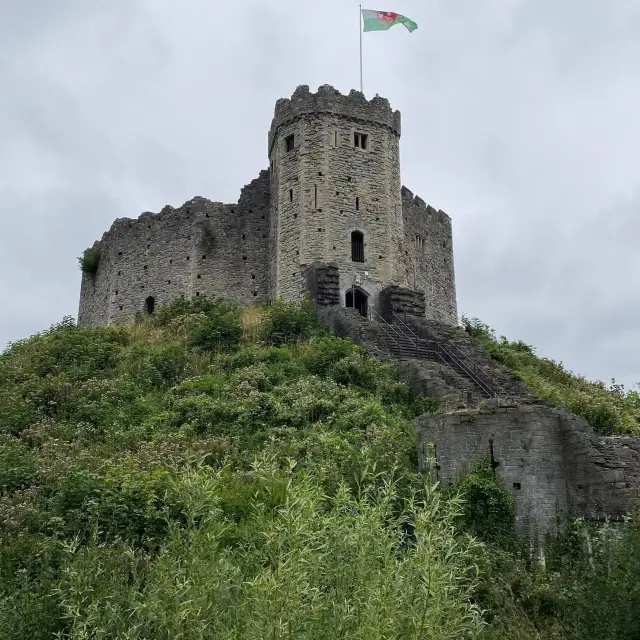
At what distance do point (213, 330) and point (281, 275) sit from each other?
21.3 feet

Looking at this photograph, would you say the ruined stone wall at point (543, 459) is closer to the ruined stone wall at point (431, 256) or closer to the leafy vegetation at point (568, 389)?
the leafy vegetation at point (568, 389)

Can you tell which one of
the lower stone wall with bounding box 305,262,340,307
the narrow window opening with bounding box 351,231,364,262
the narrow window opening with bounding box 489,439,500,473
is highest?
the narrow window opening with bounding box 351,231,364,262

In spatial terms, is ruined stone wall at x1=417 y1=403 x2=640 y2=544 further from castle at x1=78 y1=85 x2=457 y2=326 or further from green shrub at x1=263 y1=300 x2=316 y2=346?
castle at x1=78 y1=85 x2=457 y2=326

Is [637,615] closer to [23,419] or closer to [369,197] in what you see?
[23,419]

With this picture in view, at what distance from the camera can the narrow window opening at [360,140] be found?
28.5 meters

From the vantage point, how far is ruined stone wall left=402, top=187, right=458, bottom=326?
30.6m

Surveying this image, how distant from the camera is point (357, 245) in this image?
27297 mm

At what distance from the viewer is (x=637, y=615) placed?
22.9 feet

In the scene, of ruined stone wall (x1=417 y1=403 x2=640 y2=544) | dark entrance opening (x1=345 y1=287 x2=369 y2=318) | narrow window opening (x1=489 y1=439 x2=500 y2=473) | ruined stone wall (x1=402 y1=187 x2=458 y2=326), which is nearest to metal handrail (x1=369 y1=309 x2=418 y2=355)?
dark entrance opening (x1=345 y1=287 x2=369 y2=318)

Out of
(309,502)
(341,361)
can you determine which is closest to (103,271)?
(341,361)

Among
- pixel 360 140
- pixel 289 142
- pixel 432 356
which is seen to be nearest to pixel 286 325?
pixel 432 356

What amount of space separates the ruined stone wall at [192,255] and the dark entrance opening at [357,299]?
14.7ft

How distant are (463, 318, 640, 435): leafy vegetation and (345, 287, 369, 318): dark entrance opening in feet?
12.7

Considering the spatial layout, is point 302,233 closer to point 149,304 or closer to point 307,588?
point 149,304
